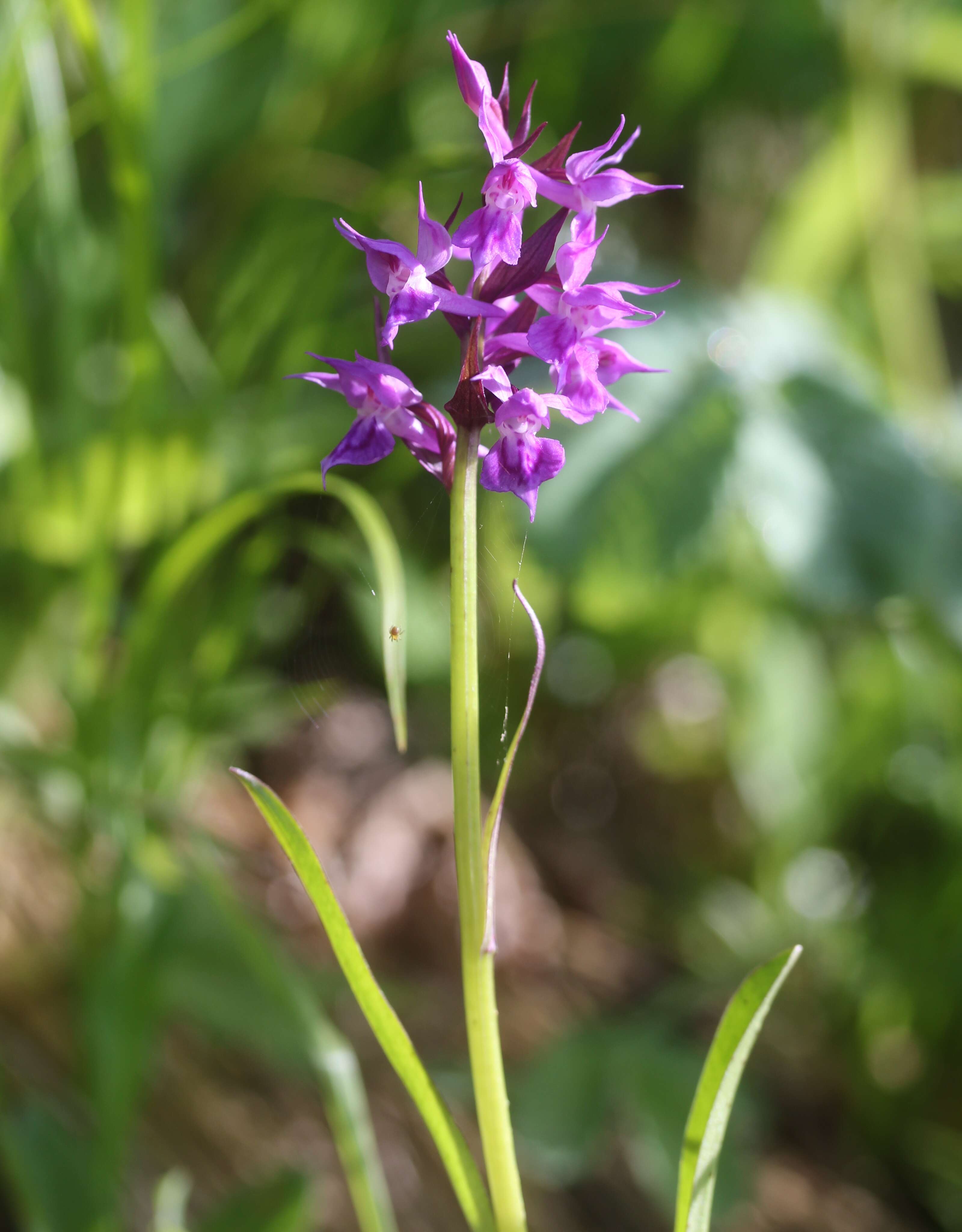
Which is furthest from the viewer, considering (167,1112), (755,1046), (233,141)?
(233,141)

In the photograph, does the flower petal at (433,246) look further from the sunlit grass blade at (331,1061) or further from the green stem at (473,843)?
the sunlit grass blade at (331,1061)

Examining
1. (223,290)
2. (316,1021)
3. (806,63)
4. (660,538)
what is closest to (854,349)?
(806,63)

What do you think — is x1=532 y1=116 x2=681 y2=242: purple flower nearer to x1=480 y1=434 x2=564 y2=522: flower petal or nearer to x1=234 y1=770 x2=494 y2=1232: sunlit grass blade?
x1=480 y1=434 x2=564 y2=522: flower petal

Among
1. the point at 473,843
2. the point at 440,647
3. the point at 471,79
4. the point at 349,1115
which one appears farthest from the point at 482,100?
the point at 440,647

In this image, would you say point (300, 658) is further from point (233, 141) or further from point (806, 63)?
point (806, 63)

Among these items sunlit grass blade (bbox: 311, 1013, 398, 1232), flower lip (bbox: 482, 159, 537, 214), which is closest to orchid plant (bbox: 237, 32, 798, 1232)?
flower lip (bbox: 482, 159, 537, 214)

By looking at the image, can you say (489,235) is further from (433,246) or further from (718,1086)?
(718,1086)

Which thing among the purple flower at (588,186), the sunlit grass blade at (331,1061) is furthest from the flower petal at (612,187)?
the sunlit grass blade at (331,1061)

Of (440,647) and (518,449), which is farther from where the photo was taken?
(440,647)
